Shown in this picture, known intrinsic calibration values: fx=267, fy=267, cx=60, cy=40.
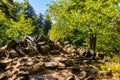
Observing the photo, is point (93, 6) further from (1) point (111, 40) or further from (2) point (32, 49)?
(2) point (32, 49)

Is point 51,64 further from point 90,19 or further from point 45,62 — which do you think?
point 90,19

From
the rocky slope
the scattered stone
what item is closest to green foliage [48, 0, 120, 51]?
the rocky slope

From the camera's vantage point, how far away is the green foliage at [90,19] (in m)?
26.3

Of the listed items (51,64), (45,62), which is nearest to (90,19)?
(45,62)

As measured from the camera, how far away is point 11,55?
18.0m

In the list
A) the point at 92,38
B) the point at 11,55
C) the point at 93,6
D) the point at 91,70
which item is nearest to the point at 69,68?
the point at 91,70

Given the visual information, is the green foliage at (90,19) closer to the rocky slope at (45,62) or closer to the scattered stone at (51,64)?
the rocky slope at (45,62)

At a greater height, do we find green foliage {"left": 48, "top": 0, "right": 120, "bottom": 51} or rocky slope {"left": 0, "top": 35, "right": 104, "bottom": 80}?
green foliage {"left": 48, "top": 0, "right": 120, "bottom": 51}

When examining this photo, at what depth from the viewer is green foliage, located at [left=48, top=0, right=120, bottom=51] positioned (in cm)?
2630

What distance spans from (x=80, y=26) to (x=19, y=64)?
1308 centimetres

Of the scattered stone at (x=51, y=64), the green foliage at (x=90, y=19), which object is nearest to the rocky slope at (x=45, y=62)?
the scattered stone at (x=51, y=64)

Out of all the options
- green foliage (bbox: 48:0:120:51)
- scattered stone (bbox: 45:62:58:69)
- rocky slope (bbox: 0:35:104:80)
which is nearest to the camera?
rocky slope (bbox: 0:35:104:80)

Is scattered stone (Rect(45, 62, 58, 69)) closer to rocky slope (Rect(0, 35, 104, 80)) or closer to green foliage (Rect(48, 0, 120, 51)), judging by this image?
rocky slope (Rect(0, 35, 104, 80))

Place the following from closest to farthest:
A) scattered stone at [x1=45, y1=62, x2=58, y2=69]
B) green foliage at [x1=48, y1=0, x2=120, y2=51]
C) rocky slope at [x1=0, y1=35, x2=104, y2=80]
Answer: rocky slope at [x1=0, y1=35, x2=104, y2=80], scattered stone at [x1=45, y1=62, x2=58, y2=69], green foliage at [x1=48, y1=0, x2=120, y2=51]
